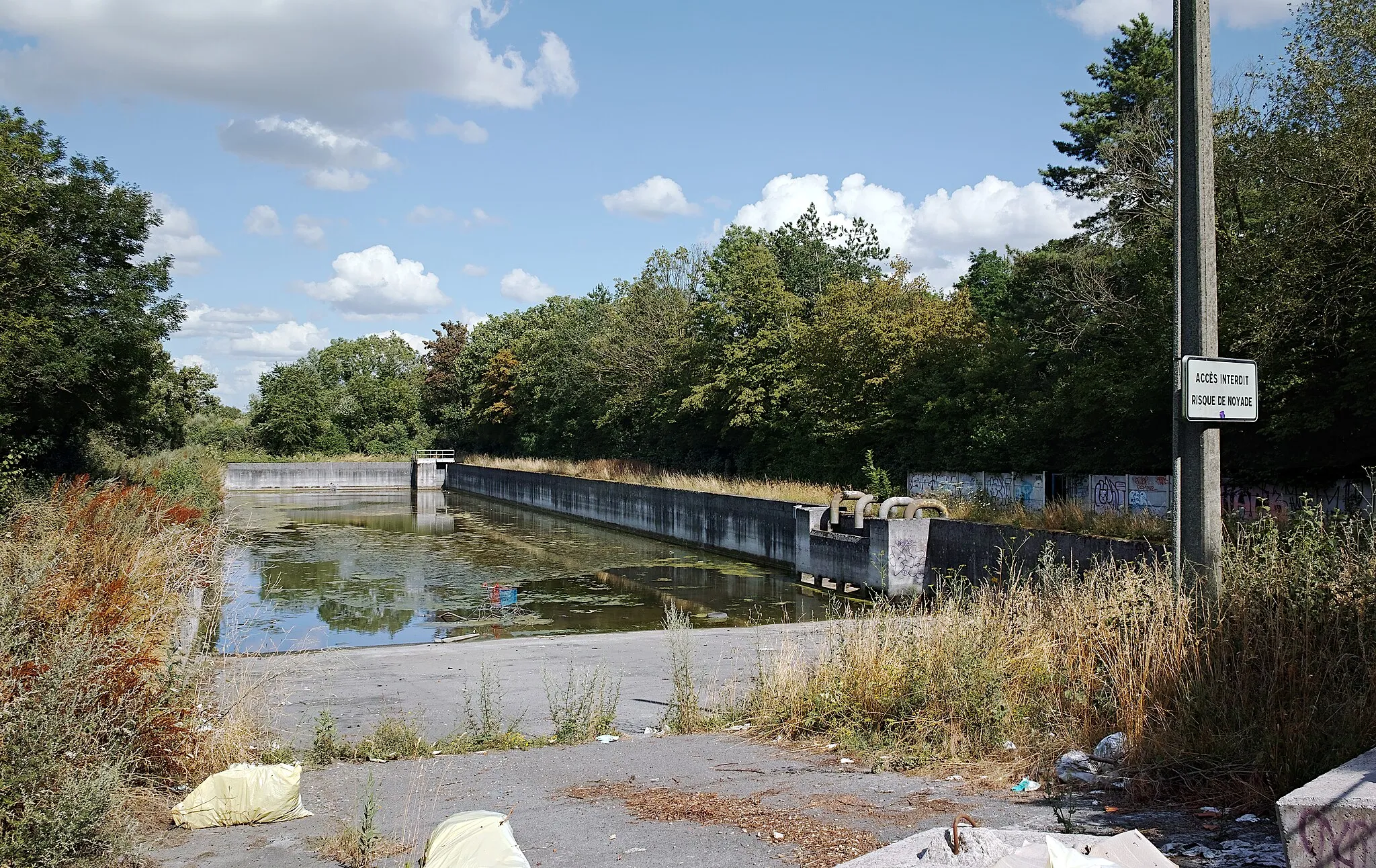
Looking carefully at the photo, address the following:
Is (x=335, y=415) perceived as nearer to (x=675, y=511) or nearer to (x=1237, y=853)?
(x=675, y=511)

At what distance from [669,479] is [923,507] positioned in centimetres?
1719

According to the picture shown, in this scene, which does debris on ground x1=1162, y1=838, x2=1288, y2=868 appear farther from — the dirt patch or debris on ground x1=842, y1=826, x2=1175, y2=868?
the dirt patch

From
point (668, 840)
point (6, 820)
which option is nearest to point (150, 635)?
point (6, 820)

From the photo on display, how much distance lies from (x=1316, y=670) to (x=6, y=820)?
6376 millimetres

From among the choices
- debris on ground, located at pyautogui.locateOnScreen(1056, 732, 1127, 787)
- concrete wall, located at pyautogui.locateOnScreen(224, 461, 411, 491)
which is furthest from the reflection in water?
concrete wall, located at pyautogui.locateOnScreen(224, 461, 411, 491)

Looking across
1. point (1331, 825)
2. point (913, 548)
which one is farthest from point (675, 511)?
point (1331, 825)

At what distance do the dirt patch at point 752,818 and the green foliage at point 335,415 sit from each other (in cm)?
7586

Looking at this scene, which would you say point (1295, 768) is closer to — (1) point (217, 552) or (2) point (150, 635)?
(2) point (150, 635)

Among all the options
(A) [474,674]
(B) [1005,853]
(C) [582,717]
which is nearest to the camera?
(B) [1005,853]

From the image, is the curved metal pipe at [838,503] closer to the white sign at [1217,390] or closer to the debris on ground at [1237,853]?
the white sign at [1217,390]

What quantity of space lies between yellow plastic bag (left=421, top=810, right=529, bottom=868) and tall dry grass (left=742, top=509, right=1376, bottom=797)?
3052 millimetres

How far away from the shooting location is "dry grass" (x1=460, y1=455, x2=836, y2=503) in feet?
98.0

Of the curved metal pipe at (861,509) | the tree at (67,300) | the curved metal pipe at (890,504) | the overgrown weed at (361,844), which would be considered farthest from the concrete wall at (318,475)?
the overgrown weed at (361,844)

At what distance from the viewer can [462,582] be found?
25.3 meters
